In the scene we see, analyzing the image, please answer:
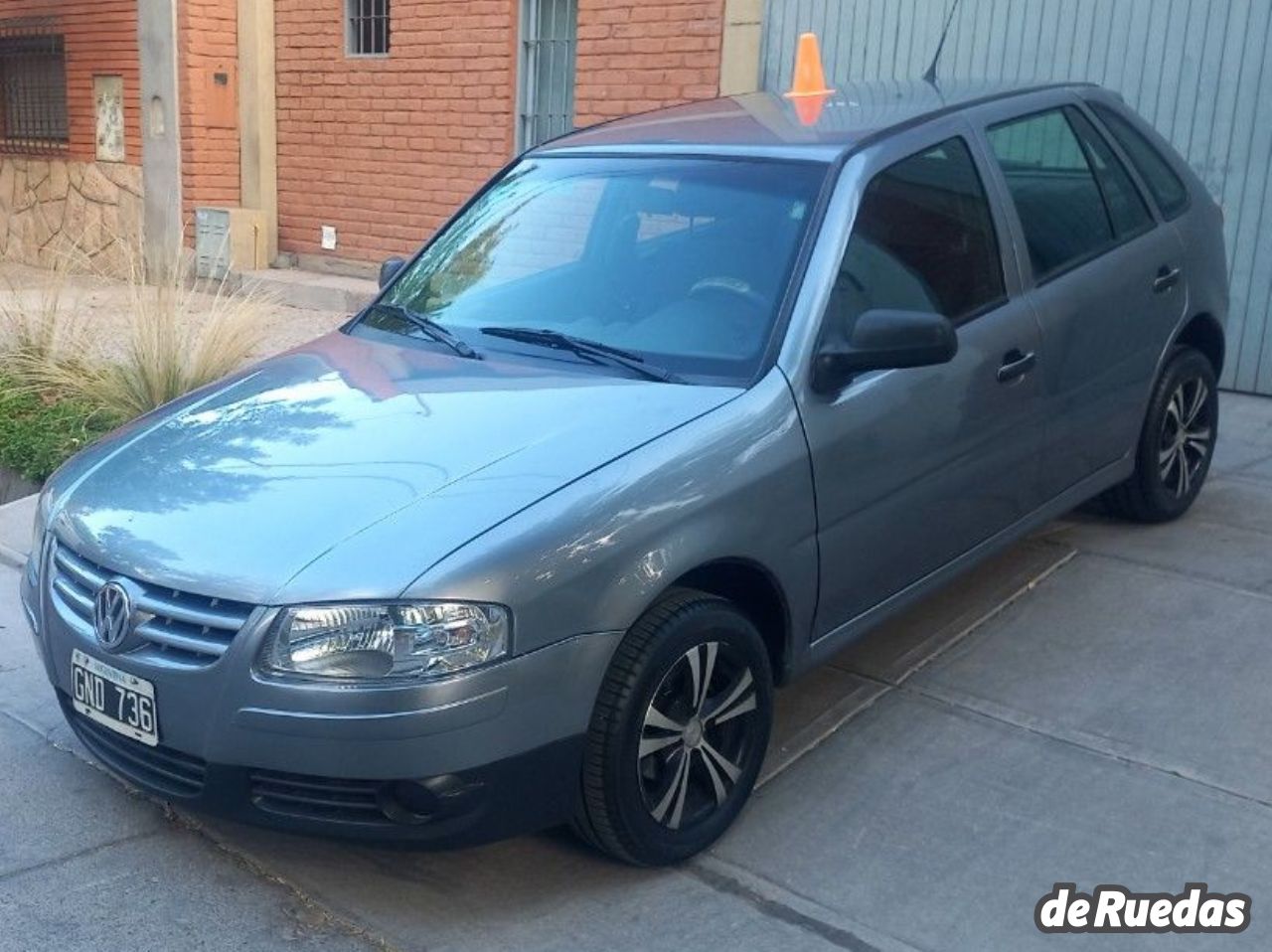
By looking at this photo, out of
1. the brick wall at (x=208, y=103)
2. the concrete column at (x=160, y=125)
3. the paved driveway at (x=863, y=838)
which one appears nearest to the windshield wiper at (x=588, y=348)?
the paved driveway at (x=863, y=838)

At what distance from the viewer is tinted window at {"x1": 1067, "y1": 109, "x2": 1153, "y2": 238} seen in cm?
535

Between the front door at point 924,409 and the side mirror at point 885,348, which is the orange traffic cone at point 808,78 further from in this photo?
the side mirror at point 885,348

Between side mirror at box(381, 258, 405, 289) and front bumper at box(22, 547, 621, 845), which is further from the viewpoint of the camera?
side mirror at box(381, 258, 405, 289)

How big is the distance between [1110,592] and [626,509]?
258cm

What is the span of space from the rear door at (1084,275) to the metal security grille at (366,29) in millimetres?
8551

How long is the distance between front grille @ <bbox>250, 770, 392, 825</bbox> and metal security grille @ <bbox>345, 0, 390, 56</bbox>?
410 inches

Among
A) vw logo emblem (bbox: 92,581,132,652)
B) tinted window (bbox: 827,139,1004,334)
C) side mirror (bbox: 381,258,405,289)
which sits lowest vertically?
vw logo emblem (bbox: 92,581,132,652)

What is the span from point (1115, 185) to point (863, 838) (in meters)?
2.81

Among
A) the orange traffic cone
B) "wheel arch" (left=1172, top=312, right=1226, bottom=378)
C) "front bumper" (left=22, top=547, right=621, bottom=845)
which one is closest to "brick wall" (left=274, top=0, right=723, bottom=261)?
the orange traffic cone

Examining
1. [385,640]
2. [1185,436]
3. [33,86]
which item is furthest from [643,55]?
[33,86]

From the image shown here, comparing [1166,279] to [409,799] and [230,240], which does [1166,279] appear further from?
[230,240]

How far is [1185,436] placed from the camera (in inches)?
232

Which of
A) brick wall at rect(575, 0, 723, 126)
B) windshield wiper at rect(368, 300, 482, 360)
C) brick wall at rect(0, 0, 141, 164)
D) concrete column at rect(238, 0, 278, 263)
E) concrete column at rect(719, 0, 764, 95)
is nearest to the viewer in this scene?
windshield wiper at rect(368, 300, 482, 360)

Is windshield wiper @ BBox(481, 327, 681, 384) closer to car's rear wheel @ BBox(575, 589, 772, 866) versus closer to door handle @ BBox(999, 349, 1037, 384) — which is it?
car's rear wheel @ BBox(575, 589, 772, 866)
